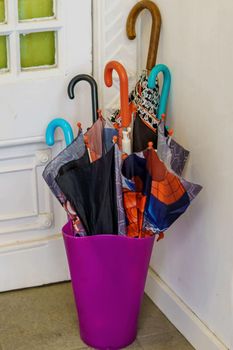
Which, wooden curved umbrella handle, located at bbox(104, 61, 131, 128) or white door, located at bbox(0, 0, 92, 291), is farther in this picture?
white door, located at bbox(0, 0, 92, 291)

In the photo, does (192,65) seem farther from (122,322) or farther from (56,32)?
(122,322)

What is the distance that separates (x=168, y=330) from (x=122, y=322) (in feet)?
0.52

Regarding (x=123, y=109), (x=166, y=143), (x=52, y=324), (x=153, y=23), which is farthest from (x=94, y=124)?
(x=52, y=324)

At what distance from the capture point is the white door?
1.77 metres

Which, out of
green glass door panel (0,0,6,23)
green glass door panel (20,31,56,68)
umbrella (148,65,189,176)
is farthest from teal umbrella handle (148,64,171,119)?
green glass door panel (0,0,6,23)

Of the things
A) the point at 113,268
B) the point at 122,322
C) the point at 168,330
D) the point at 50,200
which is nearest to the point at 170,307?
the point at 168,330

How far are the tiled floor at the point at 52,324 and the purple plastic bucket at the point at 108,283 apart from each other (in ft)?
0.18

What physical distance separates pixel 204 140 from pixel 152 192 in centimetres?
18

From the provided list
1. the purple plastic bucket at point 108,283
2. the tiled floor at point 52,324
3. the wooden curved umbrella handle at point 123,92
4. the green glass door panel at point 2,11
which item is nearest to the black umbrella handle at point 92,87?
the wooden curved umbrella handle at point 123,92

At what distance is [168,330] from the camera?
177cm

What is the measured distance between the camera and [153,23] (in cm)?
A: 171

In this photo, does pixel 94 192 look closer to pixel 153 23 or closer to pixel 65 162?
pixel 65 162

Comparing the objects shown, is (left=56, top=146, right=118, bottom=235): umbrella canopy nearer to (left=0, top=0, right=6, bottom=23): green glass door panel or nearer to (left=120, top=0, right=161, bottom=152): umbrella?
(left=120, top=0, right=161, bottom=152): umbrella

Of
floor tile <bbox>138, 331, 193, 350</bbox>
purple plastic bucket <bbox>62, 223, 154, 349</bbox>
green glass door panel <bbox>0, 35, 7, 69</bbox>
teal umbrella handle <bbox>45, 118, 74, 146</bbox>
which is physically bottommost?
floor tile <bbox>138, 331, 193, 350</bbox>
